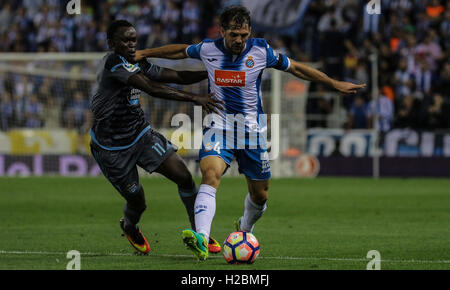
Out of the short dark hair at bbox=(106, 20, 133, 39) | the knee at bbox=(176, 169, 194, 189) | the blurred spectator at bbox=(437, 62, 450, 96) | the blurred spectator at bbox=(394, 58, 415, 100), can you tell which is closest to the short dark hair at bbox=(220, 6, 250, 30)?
the short dark hair at bbox=(106, 20, 133, 39)

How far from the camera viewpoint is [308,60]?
25.4 metres

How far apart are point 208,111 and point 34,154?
16546 millimetres

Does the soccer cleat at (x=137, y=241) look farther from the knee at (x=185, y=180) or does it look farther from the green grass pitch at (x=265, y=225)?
the knee at (x=185, y=180)

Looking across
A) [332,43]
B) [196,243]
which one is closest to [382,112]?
[332,43]

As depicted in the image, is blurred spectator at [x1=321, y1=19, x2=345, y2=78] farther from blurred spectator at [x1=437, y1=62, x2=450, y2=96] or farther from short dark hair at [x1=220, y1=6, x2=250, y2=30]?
short dark hair at [x1=220, y1=6, x2=250, y2=30]

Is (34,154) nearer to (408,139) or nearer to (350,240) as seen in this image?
(408,139)

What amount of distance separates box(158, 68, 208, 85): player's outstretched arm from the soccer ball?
74.6 inches

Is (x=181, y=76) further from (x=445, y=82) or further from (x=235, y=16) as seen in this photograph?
(x=445, y=82)

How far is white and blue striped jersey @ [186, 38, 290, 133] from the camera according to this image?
8961 mm

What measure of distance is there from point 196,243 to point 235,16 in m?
2.25

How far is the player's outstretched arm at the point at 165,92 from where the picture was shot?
27.5 feet

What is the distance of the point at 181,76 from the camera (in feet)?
30.4

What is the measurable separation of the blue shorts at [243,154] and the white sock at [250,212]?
0.45 metres
